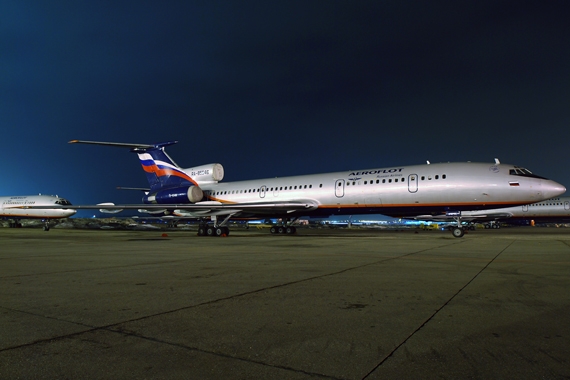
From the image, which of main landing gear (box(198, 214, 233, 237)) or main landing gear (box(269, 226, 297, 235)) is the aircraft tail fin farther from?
main landing gear (box(269, 226, 297, 235))

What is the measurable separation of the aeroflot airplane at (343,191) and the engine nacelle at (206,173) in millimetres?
49

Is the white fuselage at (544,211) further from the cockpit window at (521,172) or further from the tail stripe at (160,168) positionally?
the tail stripe at (160,168)

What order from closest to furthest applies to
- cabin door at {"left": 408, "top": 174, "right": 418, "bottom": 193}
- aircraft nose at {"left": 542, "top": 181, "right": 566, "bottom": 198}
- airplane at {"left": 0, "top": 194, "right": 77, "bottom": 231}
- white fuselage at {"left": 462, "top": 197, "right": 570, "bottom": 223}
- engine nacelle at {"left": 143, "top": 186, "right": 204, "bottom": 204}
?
aircraft nose at {"left": 542, "top": 181, "right": 566, "bottom": 198}
cabin door at {"left": 408, "top": 174, "right": 418, "bottom": 193}
engine nacelle at {"left": 143, "top": 186, "right": 204, "bottom": 204}
airplane at {"left": 0, "top": 194, "right": 77, "bottom": 231}
white fuselage at {"left": 462, "top": 197, "right": 570, "bottom": 223}

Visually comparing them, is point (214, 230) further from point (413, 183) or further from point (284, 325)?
point (284, 325)

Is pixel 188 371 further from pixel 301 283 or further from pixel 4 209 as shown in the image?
pixel 4 209

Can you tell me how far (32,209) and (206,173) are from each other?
21966 millimetres

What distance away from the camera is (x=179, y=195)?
24.7 meters

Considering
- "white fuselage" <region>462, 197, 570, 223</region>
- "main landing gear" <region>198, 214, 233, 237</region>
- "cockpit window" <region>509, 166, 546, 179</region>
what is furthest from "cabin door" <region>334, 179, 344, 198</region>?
"white fuselage" <region>462, 197, 570, 223</region>

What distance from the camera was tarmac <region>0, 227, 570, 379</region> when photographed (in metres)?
2.66

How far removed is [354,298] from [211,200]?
23.7 metres

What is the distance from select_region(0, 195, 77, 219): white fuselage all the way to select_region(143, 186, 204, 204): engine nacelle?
591 inches

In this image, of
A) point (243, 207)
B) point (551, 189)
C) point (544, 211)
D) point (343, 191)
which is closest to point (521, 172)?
point (551, 189)

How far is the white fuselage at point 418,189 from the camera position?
1747cm

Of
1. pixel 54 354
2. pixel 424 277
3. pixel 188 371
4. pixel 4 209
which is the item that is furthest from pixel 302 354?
pixel 4 209
